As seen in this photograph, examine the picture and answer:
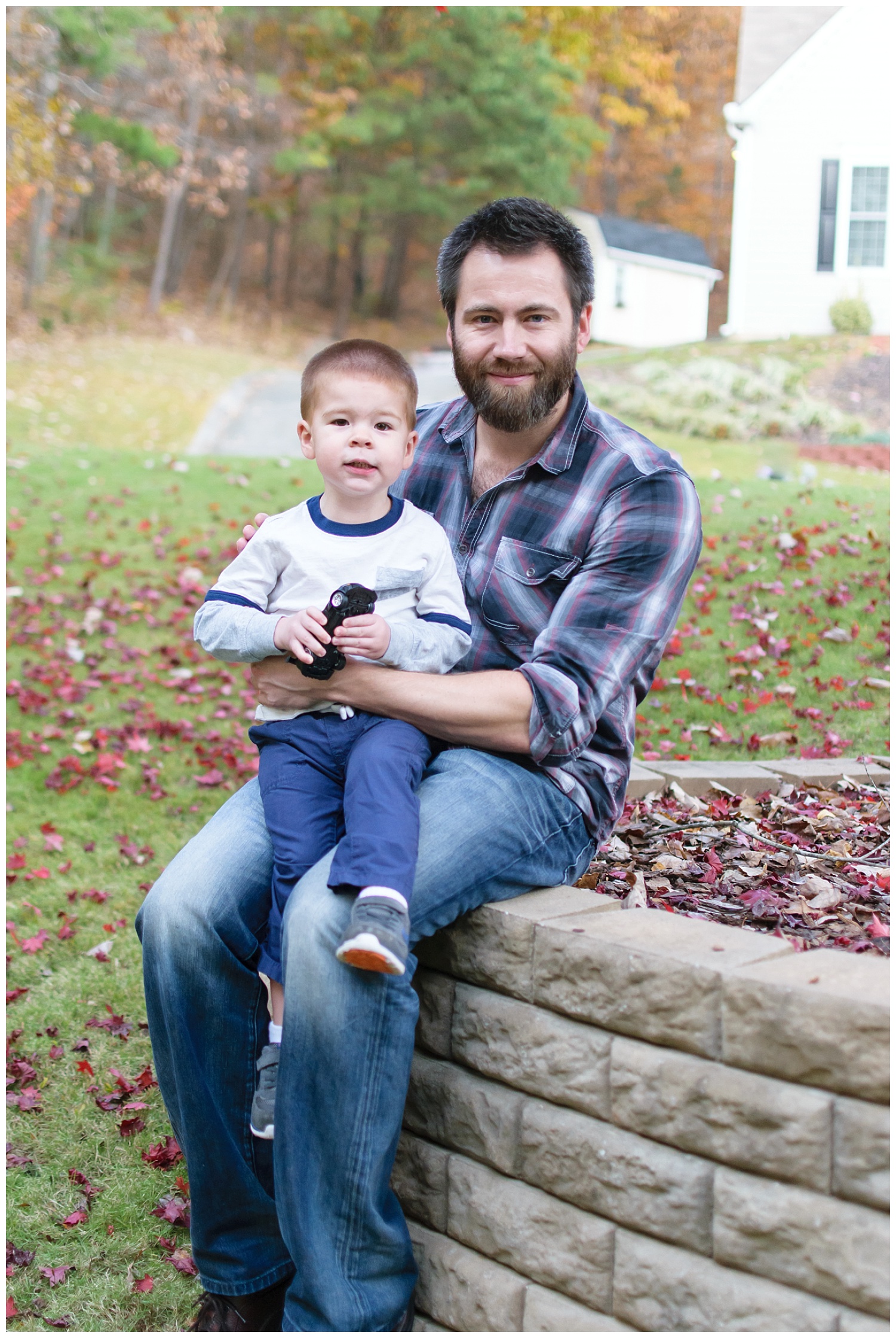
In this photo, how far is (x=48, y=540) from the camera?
8.82 metres

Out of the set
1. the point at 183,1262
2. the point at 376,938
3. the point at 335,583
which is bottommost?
the point at 183,1262

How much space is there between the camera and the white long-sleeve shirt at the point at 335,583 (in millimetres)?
2545

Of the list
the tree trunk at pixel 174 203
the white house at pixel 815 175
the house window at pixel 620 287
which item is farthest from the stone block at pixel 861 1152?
the house window at pixel 620 287

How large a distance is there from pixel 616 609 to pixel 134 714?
4467 millimetres

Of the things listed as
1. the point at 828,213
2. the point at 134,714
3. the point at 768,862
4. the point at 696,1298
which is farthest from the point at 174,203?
the point at 696,1298

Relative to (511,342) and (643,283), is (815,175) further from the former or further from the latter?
(511,342)

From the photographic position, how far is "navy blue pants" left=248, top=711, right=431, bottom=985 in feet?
7.11

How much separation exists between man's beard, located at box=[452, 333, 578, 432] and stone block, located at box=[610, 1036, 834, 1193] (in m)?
1.44

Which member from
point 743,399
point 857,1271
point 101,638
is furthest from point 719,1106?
point 743,399

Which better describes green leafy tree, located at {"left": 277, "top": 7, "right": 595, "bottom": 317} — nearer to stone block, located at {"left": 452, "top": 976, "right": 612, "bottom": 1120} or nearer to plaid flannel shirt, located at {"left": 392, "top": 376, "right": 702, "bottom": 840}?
plaid flannel shirt, located at {"left": 392, "top": 376, "right": 702, "bottom": 840}

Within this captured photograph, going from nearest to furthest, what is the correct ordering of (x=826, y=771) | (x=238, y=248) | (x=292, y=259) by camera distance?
1. (x=826, y=771)
2. (x=238, y=248)
3. (x=292, y=259)

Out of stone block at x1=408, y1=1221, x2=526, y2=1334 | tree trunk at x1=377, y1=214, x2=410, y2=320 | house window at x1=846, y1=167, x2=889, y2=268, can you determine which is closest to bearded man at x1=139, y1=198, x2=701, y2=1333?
stone block at x1=408, y1=1221, x2=526, y2=1334

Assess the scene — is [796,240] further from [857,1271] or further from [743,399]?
[857,1271]

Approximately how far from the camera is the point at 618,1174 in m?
2.09
